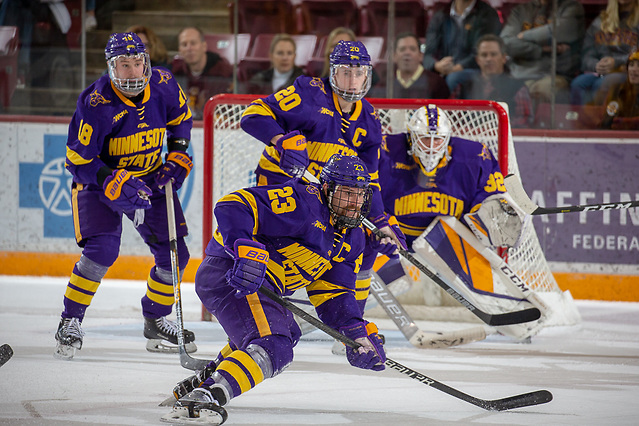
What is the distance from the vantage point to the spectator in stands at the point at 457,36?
17.2ft

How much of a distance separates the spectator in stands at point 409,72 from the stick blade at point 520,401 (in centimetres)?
279

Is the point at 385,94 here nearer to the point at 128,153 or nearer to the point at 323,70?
the point at 323,70

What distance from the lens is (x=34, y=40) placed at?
219 inches

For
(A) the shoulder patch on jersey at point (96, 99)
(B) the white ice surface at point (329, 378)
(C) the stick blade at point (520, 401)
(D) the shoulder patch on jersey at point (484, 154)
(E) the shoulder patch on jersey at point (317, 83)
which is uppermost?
(E) the shoulder patch on jersey at point (317, 83)

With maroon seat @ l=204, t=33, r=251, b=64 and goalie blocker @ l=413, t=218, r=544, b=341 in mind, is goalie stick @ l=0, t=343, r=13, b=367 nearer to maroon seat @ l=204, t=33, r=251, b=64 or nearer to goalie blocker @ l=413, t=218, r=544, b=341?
goalie blocker @ l=413, t=218, r=544, b=341

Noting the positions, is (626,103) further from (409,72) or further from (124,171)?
(124,171)

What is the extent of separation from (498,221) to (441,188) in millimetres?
295

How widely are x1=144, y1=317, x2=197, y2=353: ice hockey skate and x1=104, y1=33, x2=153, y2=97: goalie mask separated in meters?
0.96

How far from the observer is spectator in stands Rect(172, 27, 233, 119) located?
5484 mm

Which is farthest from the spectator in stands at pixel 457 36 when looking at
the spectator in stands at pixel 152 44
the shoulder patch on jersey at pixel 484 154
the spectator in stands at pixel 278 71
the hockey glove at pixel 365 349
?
the hockey glove at pixel 365 349

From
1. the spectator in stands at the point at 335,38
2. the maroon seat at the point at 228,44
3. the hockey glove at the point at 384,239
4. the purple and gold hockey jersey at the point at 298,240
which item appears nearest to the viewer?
the purple and gold hockey jersey at the point at 298,240

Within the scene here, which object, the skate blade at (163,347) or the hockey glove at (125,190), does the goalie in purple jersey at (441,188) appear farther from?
the hockey glove at (125,190)

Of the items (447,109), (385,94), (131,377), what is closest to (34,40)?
(385,94)

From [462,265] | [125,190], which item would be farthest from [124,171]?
[462,265]
